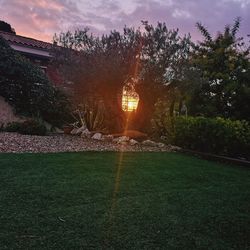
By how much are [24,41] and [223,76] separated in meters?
10.0

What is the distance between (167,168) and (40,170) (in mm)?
2265

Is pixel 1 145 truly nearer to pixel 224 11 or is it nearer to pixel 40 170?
pixel 40 170

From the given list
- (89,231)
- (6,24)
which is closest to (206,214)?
(89,231)

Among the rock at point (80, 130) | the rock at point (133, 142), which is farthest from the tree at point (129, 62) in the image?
the rock at point (80, 130)

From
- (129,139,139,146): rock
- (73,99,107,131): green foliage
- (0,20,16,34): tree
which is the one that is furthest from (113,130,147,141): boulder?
(0,20,16,34): tree

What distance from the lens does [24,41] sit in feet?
49.9

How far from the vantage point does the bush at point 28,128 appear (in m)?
9.39

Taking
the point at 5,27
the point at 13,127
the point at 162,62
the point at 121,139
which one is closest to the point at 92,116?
the point at 121,139

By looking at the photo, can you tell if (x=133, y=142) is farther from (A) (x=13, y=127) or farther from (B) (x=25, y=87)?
(B) (x=25, y=87)

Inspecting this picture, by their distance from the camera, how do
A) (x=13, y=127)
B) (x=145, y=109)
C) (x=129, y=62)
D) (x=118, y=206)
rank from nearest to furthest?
(x=118, y=206)
(x=129, y=62)
(x=13, y=127)
(x=145, y=109)

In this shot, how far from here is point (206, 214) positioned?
10.6 feet

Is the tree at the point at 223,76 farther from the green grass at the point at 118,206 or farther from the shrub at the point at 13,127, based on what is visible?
the shrub at the point at 13,127

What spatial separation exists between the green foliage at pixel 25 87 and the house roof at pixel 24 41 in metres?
4.05

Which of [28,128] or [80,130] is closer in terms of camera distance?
[28,128]
